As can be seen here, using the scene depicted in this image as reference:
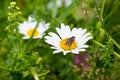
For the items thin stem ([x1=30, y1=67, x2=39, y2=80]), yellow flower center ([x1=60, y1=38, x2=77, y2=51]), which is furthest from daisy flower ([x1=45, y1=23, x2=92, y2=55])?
thin stem ([x1=30, y1=67, x2=39, y2=80])


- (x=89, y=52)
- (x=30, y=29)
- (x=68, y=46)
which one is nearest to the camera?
(x=68, y=46)

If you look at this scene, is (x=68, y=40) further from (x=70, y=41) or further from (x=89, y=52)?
(x=89, y=52)

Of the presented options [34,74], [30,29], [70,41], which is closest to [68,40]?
[70,41]

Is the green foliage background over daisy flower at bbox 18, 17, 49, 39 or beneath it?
beneath

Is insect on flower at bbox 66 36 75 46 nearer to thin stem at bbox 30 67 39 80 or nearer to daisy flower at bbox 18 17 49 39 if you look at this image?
thin stem at bbox 30 67 39 80

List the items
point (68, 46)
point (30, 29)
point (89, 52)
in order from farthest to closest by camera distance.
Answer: point (30, 29) → point (89, 52) → point (68, 46)

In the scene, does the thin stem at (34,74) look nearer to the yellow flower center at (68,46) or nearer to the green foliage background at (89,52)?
the green foliage background at (89,52)

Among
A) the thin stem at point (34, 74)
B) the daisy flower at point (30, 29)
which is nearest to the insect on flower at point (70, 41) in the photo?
the thin stem at point (34, 74)

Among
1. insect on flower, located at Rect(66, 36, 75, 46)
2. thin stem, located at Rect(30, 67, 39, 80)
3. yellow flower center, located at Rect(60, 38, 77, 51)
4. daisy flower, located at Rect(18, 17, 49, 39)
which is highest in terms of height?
daisy flower, located at Rect(18, 17, 49, 39)
